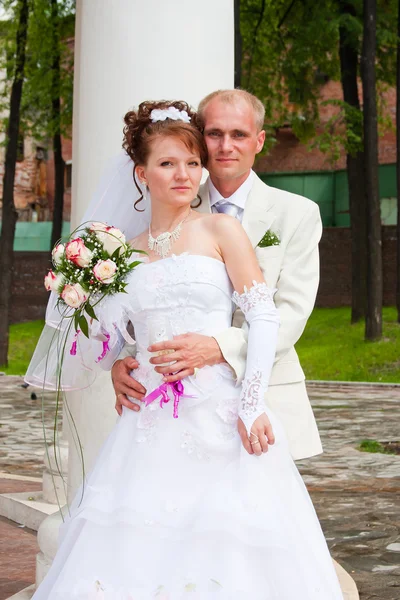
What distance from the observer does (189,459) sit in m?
3.64

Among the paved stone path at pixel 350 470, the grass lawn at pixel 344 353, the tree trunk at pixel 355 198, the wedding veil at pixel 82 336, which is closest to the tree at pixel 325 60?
the tree trunk at pixel 355 198

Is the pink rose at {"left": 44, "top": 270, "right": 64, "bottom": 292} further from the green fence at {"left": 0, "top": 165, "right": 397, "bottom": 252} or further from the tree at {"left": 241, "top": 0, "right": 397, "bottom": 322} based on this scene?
the green fence at {"left": 0, "top": 165, "right": 397, "bottom": 252}

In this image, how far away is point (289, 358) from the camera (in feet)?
13.0

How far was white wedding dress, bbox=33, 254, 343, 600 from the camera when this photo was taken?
348 cm

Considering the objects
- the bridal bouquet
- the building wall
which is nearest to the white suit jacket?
the bridal bouquet

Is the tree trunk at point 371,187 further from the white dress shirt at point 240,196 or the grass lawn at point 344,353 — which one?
the white dress shirt at point 240,196

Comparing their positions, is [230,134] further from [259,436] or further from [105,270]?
[259,436]

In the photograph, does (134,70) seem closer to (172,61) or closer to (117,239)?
(172,61)

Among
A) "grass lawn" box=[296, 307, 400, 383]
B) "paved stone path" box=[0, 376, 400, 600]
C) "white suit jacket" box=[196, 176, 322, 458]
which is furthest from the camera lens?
"grass lawn" box=[296, 307, 400, 383]

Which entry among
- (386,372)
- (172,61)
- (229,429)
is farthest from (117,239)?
(386,372)

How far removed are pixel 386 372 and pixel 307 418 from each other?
49.3ft

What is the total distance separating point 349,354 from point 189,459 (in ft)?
54.3

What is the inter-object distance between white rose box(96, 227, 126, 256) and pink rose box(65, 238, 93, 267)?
82mm

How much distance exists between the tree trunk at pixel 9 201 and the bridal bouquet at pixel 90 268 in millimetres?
16967
